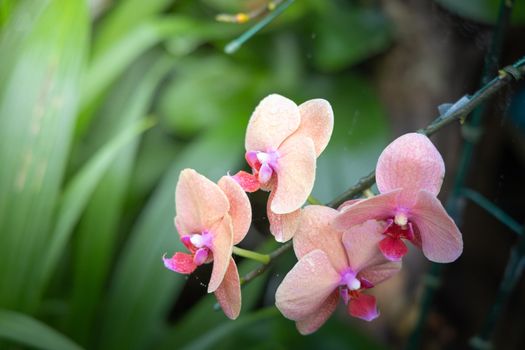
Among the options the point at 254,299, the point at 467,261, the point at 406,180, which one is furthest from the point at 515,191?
the point at 406,180

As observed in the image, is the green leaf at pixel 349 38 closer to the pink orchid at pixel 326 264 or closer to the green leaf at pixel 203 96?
the green leaf at pixel 203 96

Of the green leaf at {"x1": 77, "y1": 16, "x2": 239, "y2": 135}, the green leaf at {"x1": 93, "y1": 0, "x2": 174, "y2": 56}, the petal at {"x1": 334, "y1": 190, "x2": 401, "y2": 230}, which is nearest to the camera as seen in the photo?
the petal at {"x1": 334, "y1": 190, "x2": 401, "y2": 230}

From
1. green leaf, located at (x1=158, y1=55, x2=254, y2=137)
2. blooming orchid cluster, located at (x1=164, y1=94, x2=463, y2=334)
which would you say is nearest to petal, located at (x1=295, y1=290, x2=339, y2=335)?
blooming orchid cluster, located at (x1=164, y1=94, x2=463, y2=334)

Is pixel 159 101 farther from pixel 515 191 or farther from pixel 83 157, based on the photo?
pixel 515 191

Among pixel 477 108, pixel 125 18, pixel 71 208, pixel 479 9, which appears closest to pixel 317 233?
pixel 477 108

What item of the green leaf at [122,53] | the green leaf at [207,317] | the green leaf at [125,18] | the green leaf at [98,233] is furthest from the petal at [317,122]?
the green leaf at [125,18]

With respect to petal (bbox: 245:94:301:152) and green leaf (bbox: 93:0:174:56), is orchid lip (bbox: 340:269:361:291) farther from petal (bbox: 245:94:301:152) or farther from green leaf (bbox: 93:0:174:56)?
green leaf (bbox: 93:0:174:56)

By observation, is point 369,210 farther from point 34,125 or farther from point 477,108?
point 34,125
